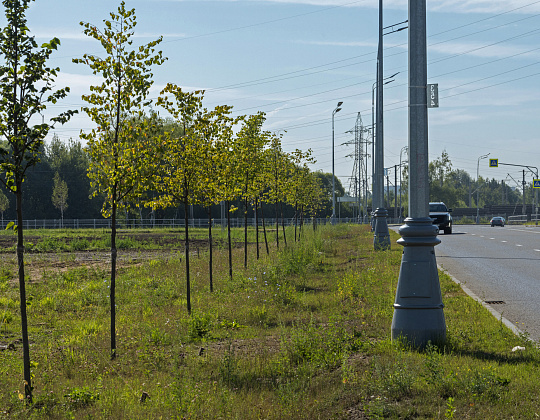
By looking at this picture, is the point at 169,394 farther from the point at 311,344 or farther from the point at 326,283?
the point at 326,283

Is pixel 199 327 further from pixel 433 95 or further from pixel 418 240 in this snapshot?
pixel 433 95

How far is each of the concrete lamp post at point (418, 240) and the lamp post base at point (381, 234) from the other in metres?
13.9

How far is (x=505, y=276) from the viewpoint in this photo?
14.7 meters

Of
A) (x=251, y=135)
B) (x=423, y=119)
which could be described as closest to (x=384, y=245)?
(x=251, y=135)

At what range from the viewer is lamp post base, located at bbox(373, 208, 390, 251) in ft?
72.6

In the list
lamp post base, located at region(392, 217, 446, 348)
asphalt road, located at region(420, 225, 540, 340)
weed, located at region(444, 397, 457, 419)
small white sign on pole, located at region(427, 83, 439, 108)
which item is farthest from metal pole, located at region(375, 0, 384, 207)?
weed, located at region(444, 397, 457, 419)

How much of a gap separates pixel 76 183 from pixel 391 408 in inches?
3294

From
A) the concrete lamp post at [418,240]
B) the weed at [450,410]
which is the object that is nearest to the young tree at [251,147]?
the concrete lamp post at [418,240]

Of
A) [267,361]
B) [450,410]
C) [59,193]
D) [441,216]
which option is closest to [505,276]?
[267,361]

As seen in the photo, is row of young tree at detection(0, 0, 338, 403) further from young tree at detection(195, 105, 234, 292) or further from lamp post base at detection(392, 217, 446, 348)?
lamp post base at detection(392, 217, 446, 348)

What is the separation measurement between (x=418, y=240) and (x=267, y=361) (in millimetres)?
2308

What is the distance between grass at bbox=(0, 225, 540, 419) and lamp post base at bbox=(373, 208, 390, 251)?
9.49 meters

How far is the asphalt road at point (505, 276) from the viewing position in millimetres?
9641

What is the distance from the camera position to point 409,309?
280 inches
